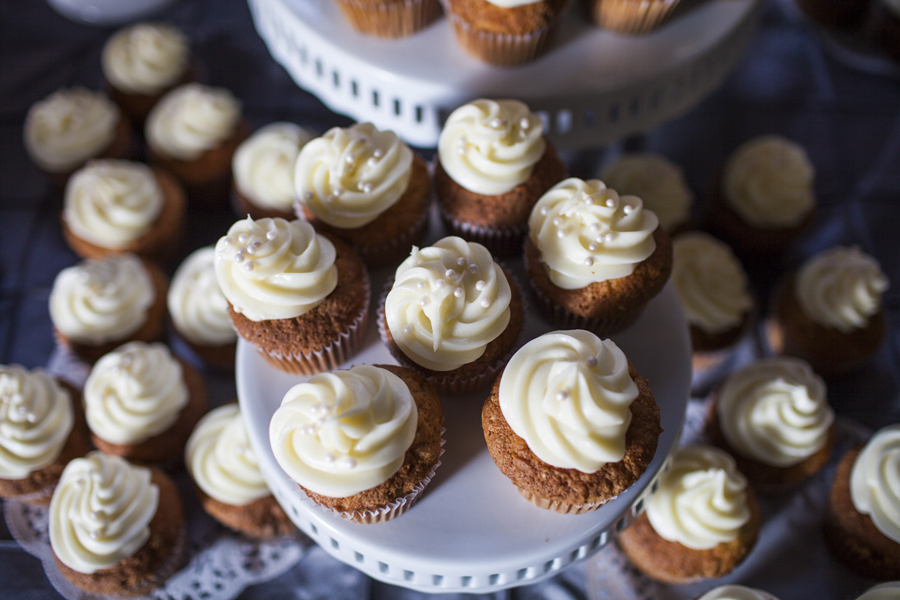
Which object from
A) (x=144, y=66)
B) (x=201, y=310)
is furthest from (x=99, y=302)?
(x=144, y=66)

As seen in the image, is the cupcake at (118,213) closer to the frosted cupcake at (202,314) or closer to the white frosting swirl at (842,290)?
the frosted cupcake at (202,314)

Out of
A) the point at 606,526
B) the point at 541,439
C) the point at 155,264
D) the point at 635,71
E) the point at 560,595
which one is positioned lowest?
the point at 560,595

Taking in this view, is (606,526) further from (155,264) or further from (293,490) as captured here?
(155,264)

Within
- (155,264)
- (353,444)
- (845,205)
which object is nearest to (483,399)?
(353,444)

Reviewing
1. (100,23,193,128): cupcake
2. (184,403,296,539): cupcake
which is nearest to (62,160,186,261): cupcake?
(100,23,193,128): cupcake

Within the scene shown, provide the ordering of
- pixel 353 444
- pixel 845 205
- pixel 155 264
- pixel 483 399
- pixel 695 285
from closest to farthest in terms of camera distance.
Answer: pixel 353 444, pixel 483 399, pixel 695 285, pixel 155 264, pixel 845 205

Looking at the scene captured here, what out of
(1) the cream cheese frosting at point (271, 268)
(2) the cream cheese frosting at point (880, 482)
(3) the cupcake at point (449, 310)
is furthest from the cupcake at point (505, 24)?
(2) the cream cheese frosting at point (880, 482)

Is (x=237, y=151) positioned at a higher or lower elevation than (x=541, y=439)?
lower

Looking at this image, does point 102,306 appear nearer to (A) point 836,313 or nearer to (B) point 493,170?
(B) point 493,170

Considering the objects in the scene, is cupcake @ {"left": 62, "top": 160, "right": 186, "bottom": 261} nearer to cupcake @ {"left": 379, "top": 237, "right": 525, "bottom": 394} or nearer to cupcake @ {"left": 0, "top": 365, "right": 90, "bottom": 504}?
cupcake @ {"left": 0, "top": 365, "right": 90, "bottom": 504}
